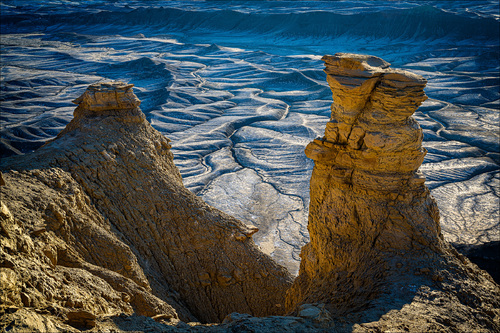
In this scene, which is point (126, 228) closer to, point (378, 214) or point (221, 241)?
point (221, 241)

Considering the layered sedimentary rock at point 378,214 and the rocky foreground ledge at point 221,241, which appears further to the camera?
the layered sedimentary rock at point 378,214

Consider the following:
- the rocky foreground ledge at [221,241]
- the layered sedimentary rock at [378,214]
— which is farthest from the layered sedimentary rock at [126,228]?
the layered sedimentary rock at [378,214]

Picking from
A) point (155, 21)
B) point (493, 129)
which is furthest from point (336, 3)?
point (493, 129)

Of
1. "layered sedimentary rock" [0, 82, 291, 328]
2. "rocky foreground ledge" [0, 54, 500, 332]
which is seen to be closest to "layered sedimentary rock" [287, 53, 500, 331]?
"rocky foreground ledge" [0, 54, 500, 332]

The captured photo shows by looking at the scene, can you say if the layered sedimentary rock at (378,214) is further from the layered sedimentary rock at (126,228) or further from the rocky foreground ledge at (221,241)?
the layered sedimentary rock at (126,228)

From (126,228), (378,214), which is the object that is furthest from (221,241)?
(378,214)
